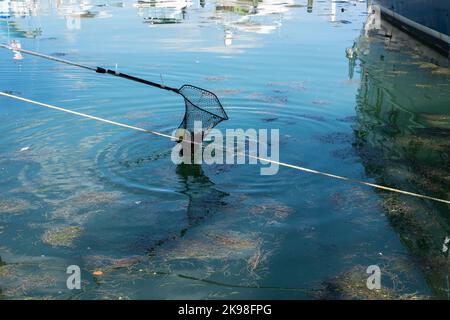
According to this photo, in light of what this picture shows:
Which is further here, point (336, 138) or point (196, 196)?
point (336, 138)

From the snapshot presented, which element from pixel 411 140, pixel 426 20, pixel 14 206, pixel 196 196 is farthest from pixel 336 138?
pixel 426 20

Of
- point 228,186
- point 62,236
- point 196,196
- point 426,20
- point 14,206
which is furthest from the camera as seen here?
point 426,20

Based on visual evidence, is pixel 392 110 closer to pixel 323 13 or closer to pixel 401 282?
pixel 401 282

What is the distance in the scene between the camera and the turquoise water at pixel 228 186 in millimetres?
6305

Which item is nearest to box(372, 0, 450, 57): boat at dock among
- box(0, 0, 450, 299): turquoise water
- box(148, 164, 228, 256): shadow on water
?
box(0, 0, 450, 299): turquoise water

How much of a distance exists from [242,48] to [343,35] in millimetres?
5541

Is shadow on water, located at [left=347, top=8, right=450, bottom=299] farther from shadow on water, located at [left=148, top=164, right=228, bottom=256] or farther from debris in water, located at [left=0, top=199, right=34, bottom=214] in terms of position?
debris in water, located at [left=0, top=199, right=34, bottom=214]

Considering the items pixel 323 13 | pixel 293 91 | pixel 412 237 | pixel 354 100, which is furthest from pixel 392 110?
pixel 323 13

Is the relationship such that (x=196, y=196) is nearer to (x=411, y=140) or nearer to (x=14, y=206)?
(x=14, y=206)

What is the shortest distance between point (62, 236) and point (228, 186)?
283 cm

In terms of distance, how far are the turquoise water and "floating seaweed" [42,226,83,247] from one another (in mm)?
26

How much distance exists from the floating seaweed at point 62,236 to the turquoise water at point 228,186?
3cm

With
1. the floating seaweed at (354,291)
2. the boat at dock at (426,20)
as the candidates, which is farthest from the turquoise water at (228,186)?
the boat at dock at (426,20)

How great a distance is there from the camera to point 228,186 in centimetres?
866
